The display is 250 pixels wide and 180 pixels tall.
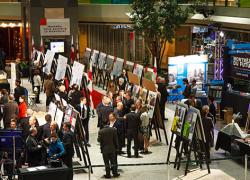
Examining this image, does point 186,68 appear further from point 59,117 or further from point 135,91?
point 59,117

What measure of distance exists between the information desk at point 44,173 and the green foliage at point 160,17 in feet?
55.2

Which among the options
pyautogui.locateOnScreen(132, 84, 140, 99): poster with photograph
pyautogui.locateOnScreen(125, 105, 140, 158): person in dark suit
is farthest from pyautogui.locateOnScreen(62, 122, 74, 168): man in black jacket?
pyautogui.locateOnScreen(132, 84, 140, 99): poster with photograph

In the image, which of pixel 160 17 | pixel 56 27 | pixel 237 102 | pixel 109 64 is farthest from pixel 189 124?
pixel 56 27

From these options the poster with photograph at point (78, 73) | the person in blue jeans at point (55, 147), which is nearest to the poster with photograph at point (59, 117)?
the person in blue jeans at point (55, 147)

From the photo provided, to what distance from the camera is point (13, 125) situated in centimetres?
1403

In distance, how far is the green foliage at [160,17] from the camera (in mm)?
26578

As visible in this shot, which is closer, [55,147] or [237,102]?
[55,147]

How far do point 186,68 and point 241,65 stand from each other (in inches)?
163

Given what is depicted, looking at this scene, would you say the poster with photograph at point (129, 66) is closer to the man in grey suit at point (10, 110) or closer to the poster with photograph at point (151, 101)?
the poster with photograph at point (151, 101)

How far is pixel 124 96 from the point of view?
1809 cm

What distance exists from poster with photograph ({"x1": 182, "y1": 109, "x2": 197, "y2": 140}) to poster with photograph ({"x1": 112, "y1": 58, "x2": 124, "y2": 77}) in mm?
9897

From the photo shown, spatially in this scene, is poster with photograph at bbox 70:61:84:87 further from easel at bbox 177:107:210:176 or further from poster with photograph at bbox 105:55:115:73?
easel at bbox 177:107:210:176

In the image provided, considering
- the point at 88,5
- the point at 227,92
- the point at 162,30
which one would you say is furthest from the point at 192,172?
the point at 88,5

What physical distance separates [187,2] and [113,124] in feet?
46.8
